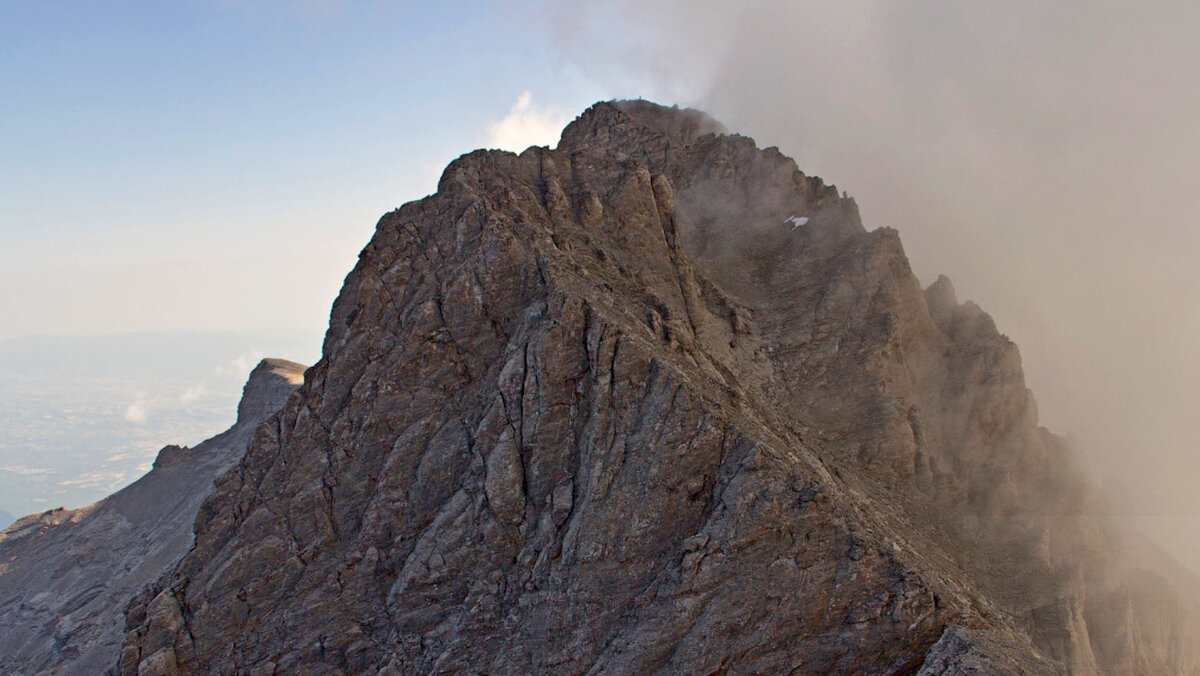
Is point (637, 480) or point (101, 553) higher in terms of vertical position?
point (101, 553)

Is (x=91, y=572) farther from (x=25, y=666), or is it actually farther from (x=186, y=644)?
(x=186, y=644)

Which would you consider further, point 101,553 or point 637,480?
point 101,553

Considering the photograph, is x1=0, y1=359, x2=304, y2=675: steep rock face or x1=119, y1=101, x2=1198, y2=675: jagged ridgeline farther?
x1=0, y1=359, x2=304, y2=675: steep rock face

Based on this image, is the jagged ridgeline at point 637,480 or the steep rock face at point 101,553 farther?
the steep rock face at point 101,553

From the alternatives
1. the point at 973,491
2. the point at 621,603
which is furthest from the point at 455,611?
the point at 973,491
